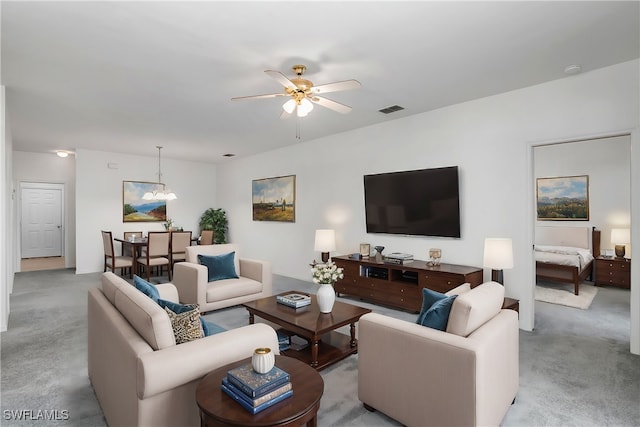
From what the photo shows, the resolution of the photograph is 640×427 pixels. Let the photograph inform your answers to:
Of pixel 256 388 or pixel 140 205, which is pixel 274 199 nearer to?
pixel 140 205

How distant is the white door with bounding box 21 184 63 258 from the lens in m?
8.73

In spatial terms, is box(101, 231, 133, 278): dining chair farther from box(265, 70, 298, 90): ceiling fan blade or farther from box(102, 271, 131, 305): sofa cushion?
box(265, 70, 298, 90): ceiling fan blade

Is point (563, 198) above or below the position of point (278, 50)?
below

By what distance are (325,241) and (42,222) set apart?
824 cm

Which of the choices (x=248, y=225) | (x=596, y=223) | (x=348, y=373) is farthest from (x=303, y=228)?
(x=596, y=223)

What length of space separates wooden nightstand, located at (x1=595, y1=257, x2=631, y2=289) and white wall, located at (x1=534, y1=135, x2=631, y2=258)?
59cm

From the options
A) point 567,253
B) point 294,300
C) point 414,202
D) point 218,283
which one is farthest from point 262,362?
point 567,253

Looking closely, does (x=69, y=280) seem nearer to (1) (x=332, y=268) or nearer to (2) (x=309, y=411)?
(1) (x=332, y=268)

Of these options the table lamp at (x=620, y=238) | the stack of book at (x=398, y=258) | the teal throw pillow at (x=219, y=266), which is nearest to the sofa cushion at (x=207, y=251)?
the teal throw pillow at (x=219, y=266)

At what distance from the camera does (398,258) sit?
14.6 feet

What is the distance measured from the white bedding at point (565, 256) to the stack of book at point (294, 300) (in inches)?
165

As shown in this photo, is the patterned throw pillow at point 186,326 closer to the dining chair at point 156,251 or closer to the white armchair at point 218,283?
the white armchair at point 218,283

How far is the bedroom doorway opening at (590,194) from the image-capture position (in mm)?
5238

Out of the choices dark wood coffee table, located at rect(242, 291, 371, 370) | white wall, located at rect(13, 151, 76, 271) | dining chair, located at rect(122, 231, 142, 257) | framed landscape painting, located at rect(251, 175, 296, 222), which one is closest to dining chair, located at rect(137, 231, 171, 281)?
dining chair, located at rect(122, 231, 142, 257)
